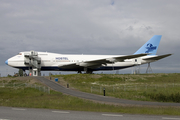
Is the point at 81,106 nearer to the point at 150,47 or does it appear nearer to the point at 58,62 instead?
the point at 58,62

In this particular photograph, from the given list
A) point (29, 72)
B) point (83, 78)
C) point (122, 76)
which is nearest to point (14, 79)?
point (29, 72)

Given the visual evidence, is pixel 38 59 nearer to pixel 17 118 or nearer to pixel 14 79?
pixel 14 79

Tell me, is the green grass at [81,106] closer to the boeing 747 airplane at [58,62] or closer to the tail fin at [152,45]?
the boeing 747 airplane at [58,62]

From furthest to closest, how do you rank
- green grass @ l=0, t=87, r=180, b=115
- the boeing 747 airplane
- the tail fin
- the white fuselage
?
the tail fin, the white fuselage, the boeing 747 airplane, green grass @ l=0, t=87, r=180, b=115

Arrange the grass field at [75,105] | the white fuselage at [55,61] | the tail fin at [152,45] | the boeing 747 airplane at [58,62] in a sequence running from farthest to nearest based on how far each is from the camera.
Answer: the tail fin at [152,45] < the white fuselage at [55,61] < the boeing 747 airplane at [58,62] < the grass field at [75,105]

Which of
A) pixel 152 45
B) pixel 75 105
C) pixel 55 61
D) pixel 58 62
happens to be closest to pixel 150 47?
pixel 152 45

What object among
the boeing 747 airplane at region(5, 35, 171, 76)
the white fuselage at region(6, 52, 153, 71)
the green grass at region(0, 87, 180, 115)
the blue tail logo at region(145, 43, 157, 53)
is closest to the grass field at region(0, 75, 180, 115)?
the green grass at region(0, 87, 180, 115)

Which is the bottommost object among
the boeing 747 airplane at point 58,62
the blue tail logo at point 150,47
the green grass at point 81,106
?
the green grass at point 81,106

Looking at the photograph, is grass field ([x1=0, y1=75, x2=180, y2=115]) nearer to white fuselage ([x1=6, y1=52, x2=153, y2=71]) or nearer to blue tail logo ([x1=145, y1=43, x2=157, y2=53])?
white fuselage ([x1=6, y1=52, x2=153, y2=71])

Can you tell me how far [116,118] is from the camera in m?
9.48

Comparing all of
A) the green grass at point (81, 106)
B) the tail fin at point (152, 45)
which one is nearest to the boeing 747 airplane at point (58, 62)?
the tail fin at point (152, 45)

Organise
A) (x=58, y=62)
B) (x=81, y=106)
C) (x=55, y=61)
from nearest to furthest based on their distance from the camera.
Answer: (x=81, y=106) → (x=55, y=61) → (x=58, y=62)

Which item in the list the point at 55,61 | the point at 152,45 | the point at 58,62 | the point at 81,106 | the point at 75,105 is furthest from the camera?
the point at 152,45

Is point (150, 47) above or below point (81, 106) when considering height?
above
